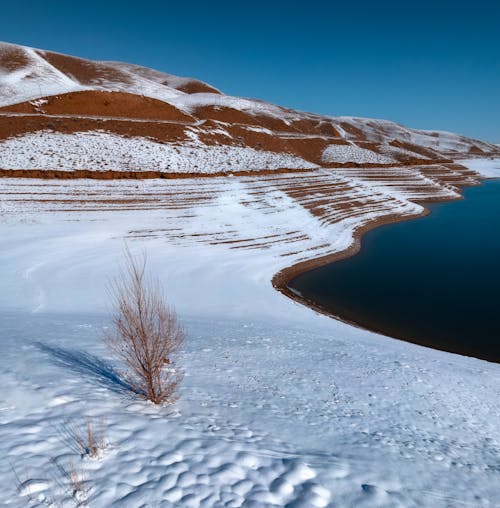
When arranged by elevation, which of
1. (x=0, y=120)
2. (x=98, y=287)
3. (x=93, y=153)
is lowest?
(x=98, y=287)

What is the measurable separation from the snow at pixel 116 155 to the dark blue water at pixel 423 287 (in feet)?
61.7

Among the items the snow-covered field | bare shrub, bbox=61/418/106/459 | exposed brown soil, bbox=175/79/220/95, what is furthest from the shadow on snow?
exposed brown soil, bbox=175/79/220/95

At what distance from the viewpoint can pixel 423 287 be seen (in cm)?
1981

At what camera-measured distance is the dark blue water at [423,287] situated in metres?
14.9

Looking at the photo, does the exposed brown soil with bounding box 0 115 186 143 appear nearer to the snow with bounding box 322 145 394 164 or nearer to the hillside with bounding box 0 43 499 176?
the hillside with bounding box 0 43 499 176

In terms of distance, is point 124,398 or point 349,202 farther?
point 349,202

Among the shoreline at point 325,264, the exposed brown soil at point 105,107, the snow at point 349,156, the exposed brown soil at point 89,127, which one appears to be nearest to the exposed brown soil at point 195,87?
Result: the exposed brown soil at point 105,107

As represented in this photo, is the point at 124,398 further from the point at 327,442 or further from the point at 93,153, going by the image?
the point at 93,153

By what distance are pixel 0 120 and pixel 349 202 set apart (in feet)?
126

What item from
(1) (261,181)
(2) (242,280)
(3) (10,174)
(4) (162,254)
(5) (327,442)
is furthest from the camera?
(1) (261,181)

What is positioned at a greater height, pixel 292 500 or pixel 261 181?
pixel 261 181

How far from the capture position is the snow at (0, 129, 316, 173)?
110ft

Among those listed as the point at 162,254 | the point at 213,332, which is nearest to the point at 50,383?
the point at 213,332

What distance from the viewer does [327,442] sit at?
607 cm
